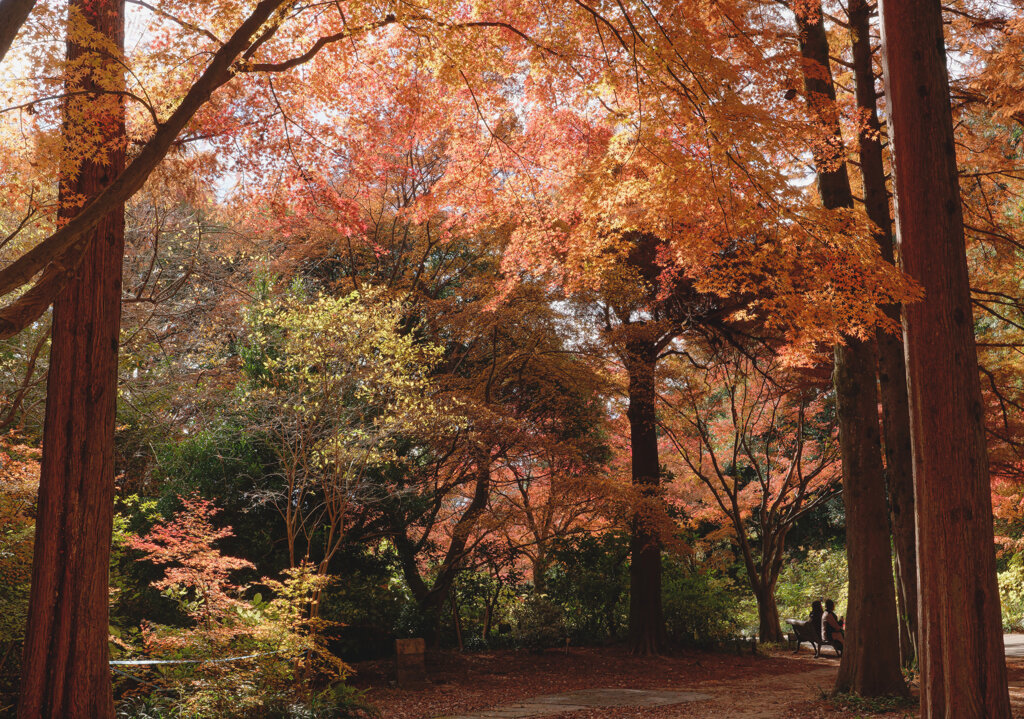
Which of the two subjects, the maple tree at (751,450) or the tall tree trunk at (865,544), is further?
the maple tree at (751,450)

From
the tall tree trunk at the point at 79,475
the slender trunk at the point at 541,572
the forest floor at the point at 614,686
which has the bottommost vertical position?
the forest floor at the point at 614,686

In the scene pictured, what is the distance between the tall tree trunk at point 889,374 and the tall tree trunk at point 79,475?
22.6 feet

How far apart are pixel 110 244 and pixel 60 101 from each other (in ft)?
3.35

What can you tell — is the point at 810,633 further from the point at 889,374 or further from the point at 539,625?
the point at 889,374

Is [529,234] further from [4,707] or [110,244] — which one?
[4,707]

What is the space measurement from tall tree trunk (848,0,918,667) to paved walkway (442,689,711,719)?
2.80 m

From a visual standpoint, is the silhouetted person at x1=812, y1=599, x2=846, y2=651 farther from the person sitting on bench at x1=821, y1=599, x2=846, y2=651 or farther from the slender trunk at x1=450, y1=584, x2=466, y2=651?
the slender trunk at x1=450, y1=584, x2=466, y2=651

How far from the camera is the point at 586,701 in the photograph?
8.89 metres

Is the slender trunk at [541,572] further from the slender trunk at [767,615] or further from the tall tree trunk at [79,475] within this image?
the tall tree trunk at [79,475]

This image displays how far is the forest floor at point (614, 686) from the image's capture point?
789cm

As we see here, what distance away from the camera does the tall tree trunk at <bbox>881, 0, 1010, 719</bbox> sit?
4465 millimetres

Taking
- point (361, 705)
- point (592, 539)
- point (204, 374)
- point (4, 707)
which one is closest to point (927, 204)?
point (361, 705)

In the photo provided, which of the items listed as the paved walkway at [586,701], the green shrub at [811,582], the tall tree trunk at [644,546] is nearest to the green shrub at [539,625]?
the tall tree trunk at [644,546]

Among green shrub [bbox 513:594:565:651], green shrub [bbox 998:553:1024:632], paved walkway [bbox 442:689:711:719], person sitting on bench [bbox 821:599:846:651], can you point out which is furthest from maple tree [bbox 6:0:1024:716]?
green shrub [bbox 998:553:1024:632]
